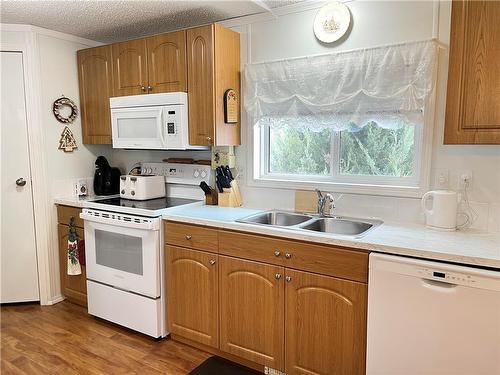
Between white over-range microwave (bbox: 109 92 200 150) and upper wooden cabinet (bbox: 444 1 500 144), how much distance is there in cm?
169

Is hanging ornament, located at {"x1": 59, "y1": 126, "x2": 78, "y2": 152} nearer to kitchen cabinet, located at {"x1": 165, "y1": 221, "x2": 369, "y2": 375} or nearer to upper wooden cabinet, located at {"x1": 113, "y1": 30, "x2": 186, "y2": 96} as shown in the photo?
upper wooden cabinet, located at {"x1": 113, "y1": 30, "x2": 186, "y2": 96}

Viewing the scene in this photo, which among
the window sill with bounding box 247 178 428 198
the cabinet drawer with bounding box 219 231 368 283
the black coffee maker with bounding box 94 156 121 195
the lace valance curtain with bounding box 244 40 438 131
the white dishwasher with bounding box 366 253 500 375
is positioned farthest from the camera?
the black coffee maker with bounding box 94 156 121 195

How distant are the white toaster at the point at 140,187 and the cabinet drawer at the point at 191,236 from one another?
595 mm

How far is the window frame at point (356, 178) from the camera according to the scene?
2.13 m

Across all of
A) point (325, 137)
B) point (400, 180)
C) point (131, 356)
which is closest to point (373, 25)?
point (325, 137)

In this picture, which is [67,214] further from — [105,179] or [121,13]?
[121,13]

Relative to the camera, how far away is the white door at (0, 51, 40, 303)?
2.91 meters

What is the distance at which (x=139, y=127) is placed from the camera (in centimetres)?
282

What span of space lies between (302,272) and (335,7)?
1647 mm

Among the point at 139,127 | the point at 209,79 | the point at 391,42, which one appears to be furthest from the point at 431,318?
the point at 139,127

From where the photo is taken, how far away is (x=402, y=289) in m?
1.67

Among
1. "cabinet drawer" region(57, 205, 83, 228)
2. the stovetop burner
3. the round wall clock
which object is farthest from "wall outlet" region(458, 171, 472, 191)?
"cabinet drawer" region(57, 205, 83, 228)

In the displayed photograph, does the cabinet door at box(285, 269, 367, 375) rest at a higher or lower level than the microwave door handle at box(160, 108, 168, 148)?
lower

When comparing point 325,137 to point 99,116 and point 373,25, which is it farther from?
point 99,116
